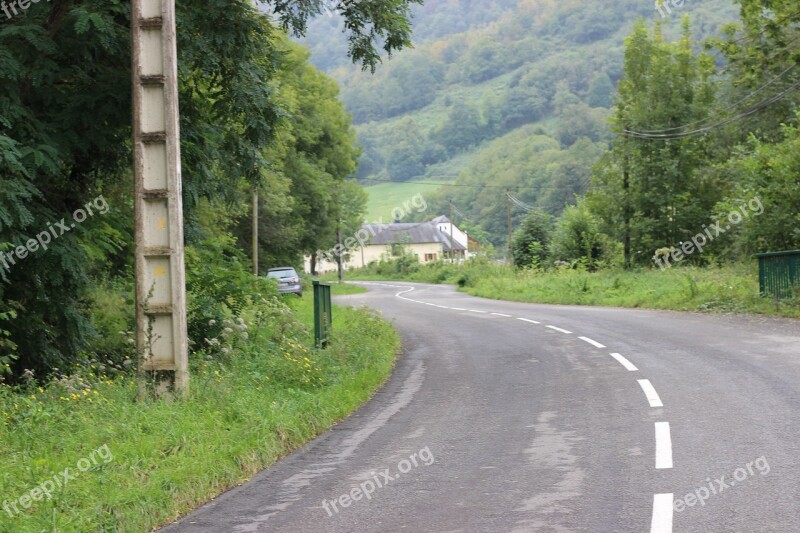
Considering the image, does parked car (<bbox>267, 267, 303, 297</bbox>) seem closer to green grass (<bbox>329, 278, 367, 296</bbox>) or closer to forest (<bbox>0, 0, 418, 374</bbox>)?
green grass (<bbox>329, 278, 367, 296</bbox>)

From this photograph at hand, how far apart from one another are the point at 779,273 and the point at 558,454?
1616 centimetres

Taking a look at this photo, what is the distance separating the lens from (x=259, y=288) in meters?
16.4

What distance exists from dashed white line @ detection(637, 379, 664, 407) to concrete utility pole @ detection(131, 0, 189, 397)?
201 inches

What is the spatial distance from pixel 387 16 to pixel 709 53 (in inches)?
573

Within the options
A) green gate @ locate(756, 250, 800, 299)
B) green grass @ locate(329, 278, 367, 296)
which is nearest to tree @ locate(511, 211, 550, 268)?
green grass @ locate(329, 278, 367, 296)

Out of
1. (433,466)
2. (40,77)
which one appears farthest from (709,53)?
(433,466)

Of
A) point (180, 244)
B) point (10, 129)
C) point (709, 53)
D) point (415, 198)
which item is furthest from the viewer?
point (415, 198)

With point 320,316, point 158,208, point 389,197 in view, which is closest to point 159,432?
point 158,208

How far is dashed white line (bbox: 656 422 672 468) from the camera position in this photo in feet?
23.0

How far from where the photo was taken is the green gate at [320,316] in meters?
14.6

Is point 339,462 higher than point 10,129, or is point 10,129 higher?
point 10,129

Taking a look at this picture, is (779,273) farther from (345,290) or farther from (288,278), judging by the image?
(345,290)

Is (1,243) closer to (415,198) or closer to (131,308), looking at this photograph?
(131,308)

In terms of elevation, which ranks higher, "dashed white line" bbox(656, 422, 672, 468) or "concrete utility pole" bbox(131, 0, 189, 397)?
"concrete utility pole" bbox(131, 0, 189, 397)
